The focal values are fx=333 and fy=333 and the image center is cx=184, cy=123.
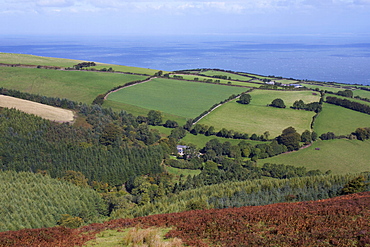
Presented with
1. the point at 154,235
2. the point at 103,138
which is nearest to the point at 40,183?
the point at 103,138

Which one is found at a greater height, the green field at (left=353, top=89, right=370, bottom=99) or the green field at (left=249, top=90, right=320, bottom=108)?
the green field at (left=353, top=89, right=370, bottom=99)

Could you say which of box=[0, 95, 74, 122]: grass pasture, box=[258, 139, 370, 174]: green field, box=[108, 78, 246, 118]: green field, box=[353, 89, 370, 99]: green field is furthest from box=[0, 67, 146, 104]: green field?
box=[353, 89, 370, 99]: green field

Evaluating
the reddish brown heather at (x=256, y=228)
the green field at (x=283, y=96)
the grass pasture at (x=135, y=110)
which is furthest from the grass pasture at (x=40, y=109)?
the green field at (x=283, y=96)

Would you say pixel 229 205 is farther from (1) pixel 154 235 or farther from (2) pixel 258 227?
(1) pixel 154 235

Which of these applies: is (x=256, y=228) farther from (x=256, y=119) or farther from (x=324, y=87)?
(x=324, y=87)

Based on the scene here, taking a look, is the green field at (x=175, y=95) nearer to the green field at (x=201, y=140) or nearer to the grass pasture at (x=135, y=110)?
the grass pasture at (x=135, y=110)

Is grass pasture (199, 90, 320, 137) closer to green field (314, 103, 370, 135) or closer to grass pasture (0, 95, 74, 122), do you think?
green field (314, 103, 370, 135)

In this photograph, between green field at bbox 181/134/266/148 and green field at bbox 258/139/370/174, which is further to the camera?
green field at bbox 181/134/266/148
